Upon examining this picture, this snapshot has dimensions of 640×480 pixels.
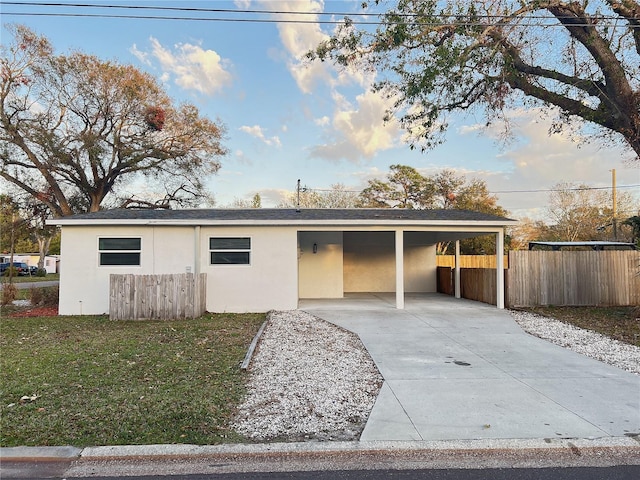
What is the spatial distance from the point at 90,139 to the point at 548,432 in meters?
23.6

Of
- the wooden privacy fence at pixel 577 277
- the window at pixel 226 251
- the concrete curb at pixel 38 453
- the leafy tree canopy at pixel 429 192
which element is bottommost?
the concrete curb at pixel 38 453

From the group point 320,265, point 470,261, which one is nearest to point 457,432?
point 320,265

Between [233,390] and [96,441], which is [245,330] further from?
[96,441]

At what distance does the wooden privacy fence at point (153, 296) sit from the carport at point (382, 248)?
3549mm

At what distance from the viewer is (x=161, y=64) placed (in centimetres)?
1495

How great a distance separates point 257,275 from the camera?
1130 cm

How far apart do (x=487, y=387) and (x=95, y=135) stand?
77.2 feet

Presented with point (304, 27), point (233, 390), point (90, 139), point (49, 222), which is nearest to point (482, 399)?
point (233, 390)

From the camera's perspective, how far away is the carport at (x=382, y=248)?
1134 cm

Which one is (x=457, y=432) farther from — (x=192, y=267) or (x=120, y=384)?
(x=192, y=267)

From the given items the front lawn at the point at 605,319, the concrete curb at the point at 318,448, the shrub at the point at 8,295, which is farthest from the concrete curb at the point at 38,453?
the shrub at the point at 8,295

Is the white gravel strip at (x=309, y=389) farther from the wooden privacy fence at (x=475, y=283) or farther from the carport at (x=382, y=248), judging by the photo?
the wooden privacy fence at (x=475, y=283)

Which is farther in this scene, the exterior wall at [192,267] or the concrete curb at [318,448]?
the exterior wall at [192,267]

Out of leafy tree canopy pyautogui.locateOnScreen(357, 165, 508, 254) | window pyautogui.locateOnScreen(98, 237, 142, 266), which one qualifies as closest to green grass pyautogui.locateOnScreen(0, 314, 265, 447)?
window pyautogui.locateOnScreen(98, 237, 142, 266)
